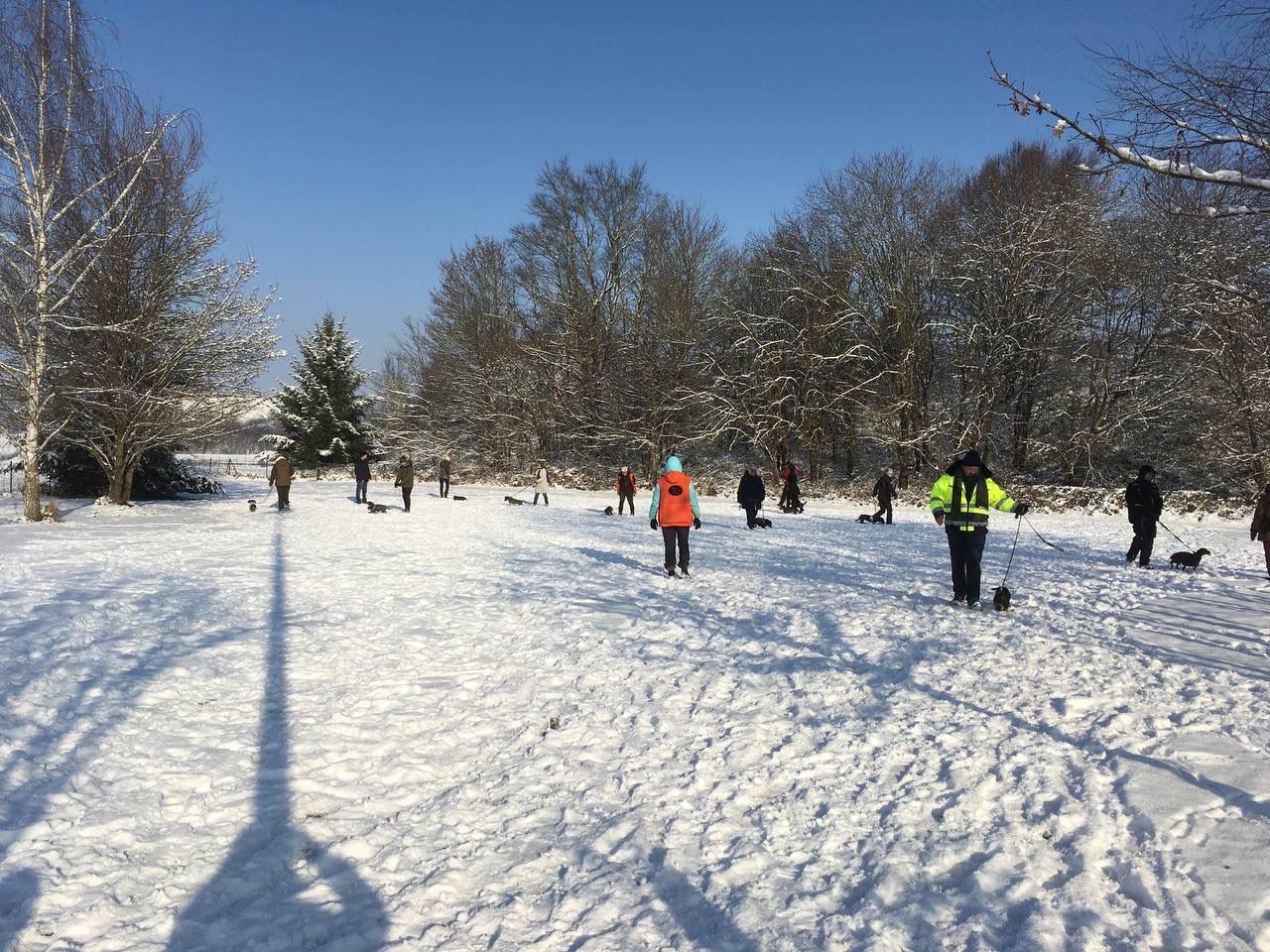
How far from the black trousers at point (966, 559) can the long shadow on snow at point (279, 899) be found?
23.2ft

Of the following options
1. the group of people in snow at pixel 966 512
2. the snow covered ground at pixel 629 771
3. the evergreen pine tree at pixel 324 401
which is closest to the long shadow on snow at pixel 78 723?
the snow covered ground at pixel 629 771

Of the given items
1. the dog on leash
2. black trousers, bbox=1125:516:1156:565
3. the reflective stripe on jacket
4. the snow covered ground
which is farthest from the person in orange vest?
the dog on leash

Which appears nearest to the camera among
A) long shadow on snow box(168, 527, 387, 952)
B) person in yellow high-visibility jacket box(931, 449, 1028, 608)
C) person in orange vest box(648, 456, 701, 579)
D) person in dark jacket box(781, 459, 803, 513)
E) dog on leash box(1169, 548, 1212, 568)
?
→ long shadow on snow box(168, 527, 387, 952)

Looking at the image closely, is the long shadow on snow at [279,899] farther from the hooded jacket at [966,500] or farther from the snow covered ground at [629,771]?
the hooded jacket at [966,500]

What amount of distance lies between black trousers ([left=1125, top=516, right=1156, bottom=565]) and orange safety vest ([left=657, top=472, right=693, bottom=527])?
717 centimetres

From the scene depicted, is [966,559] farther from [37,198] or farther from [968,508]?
[37,198]

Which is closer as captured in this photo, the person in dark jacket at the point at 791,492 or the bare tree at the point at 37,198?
the bare tree at the point at 37,198

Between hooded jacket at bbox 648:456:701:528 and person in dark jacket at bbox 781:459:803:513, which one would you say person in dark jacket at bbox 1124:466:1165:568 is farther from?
person in dark jacket at bbox 781:459:803:513

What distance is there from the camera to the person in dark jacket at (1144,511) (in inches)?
456

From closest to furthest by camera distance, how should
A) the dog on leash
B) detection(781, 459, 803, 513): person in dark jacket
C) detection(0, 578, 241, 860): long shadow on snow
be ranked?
detection(0, 578, 241, 860): long shadow on snow < the dog on leash < detection(781, 459, 803, 513): person in dark jacket

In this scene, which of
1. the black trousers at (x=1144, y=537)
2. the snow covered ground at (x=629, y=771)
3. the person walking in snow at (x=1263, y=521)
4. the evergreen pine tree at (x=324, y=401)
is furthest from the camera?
the evergreen pine tree at (x=324, y=401)

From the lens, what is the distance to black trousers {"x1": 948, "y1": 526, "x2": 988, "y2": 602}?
27.2 feet

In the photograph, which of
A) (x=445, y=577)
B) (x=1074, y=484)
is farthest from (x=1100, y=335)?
(x=445, y=577)

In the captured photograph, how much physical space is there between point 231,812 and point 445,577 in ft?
22.4
